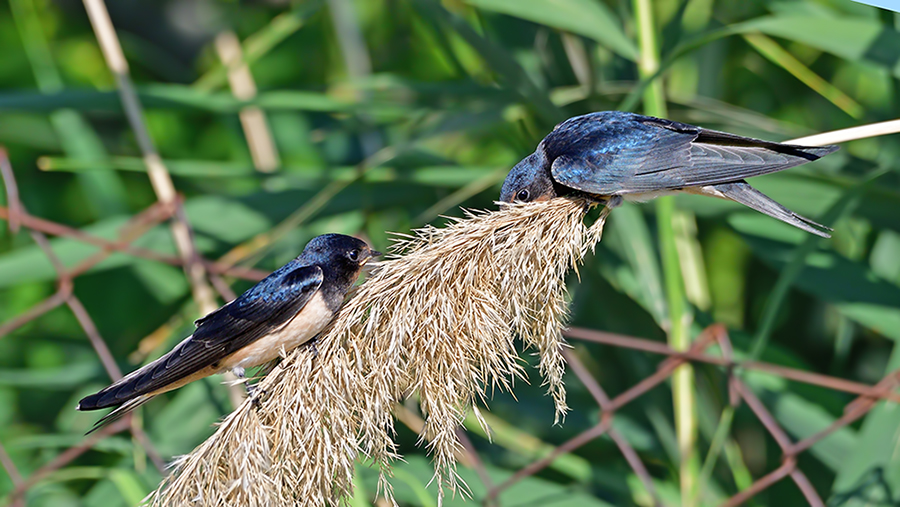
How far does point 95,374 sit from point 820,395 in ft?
5.73

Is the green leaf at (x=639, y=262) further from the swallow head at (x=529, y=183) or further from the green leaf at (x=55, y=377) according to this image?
the green leaf at (x=55, y=377)

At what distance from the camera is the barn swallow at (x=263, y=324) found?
0.93 m

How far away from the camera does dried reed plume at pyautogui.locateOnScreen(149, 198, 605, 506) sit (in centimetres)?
86

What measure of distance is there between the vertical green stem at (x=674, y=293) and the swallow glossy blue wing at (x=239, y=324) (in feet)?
2.36

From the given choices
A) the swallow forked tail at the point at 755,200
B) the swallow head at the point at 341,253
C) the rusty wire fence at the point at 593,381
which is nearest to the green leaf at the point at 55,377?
the rusty wire fence at the point at 593,381

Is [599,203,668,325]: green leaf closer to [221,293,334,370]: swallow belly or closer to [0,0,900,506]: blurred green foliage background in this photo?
[0,0,900,506]: blurred green foliage background

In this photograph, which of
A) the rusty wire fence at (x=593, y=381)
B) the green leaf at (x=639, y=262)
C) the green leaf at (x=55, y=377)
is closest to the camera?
the rusty wire fence at (x=593, y=381)

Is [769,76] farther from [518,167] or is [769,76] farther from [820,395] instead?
[518,167]

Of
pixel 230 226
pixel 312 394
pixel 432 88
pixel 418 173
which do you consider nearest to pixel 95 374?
pixel 230 226

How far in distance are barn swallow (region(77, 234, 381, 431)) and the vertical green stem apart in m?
0.64

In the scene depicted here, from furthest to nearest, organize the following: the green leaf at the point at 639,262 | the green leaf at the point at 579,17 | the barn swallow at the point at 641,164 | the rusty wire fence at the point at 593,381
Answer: the green leaf at the point at 639,262 → the green leaf at the point at 579,17 → the rusty wire fence at the point at 593,381 → the barn swallow at the point at 641,164

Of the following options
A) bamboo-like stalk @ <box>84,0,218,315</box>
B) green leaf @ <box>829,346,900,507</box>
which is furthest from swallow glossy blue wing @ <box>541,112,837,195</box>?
bamboo-like stalk @ <box>84,0,218,315</box>

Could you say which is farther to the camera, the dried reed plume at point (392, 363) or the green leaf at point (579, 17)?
the green leaf at point (579, 17)

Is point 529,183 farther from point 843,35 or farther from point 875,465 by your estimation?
point 875,465
